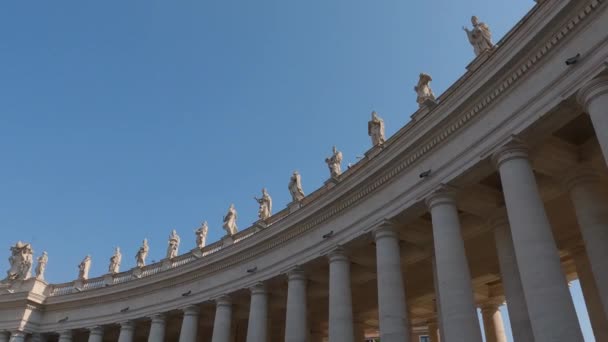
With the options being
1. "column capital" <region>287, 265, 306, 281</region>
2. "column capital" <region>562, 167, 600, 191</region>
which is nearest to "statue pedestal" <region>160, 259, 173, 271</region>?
"column capital" <region>287, 265, 306, 281</region>

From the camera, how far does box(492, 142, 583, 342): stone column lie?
2303 centimetres

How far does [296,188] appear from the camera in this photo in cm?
5059

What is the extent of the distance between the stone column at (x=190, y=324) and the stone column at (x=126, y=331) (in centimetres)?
853

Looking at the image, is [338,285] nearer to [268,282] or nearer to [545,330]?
[268,282]

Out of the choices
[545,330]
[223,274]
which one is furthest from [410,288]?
[545,330]

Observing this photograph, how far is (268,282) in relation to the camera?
151 ft

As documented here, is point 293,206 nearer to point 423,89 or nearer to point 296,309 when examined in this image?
point 296,309

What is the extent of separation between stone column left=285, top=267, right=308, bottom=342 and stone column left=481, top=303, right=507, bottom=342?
59.0ft

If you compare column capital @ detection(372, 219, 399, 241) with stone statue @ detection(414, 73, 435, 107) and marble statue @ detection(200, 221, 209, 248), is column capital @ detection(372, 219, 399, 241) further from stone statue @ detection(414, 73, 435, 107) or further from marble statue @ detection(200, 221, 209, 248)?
marble statue @ detection(200, 221, 209, 248)

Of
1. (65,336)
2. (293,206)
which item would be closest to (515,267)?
(293,206)

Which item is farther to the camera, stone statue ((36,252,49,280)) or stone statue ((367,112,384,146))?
stone statue ((36,252,49,280))

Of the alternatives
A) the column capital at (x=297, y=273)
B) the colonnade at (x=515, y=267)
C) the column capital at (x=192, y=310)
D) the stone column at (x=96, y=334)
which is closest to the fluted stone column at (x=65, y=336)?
the stone column at (x=96, y=334)

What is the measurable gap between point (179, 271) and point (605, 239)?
1594 inches

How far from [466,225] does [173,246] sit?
126ft
